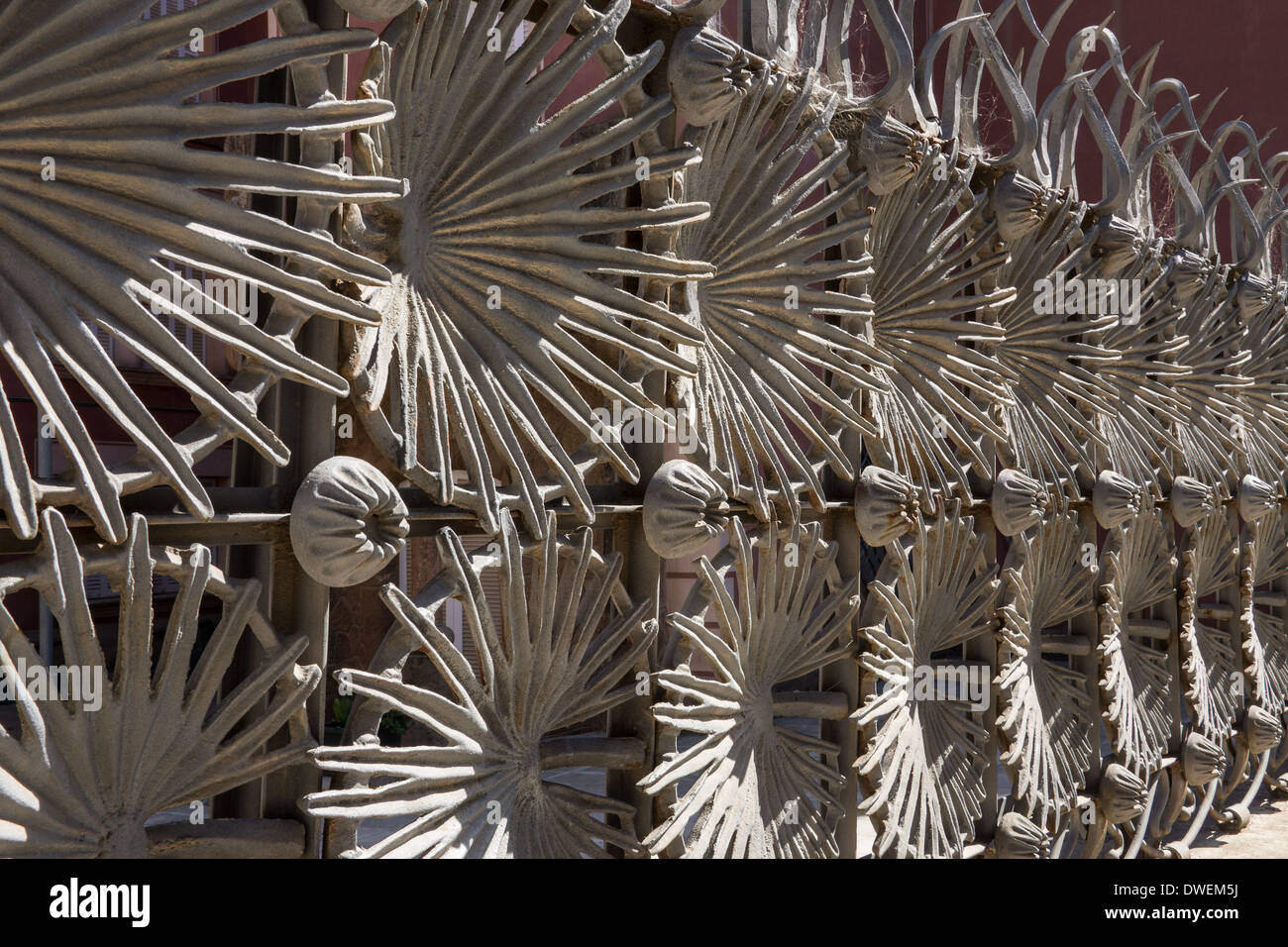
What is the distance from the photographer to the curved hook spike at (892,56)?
8.86 feet

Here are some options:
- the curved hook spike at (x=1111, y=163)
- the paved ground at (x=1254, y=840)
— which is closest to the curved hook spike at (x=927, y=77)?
the curved hook spike at (x=1111, y=163)

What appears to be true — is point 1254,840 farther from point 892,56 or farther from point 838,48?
point 838,48

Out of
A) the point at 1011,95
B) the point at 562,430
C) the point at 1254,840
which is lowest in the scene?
the point at 1254,840

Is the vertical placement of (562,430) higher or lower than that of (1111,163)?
lower

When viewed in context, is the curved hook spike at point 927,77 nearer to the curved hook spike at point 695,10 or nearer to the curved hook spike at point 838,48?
the curved hook spike at point 838,48

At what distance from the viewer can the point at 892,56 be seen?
2732 mm

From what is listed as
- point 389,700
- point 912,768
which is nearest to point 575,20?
point 389,700

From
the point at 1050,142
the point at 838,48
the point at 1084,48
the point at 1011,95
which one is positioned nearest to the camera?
the point at 838,48

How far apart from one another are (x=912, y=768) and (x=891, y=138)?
1.41m

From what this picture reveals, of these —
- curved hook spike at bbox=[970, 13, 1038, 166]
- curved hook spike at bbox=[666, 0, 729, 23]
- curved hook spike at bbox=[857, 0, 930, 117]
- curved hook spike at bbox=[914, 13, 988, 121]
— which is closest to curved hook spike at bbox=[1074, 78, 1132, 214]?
curved hook spike at bbox=[970, 13, 1038, 166]

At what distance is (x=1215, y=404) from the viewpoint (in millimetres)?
4672

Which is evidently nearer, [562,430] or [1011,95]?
[562,430]

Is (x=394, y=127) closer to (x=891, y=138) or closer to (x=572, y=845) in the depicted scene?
(x=572, y=845)

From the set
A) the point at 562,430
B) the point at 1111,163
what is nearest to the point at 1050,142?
the point at 1111,163
